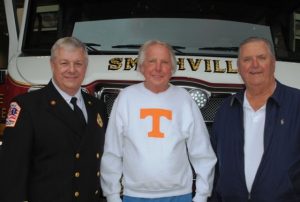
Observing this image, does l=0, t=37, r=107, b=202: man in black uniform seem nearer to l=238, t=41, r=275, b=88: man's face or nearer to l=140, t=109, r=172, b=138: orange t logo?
l=140, t=109, r=172, b=138: orange t logo

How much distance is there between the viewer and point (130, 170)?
3037 millimetres

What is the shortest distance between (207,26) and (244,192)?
72.5 inches

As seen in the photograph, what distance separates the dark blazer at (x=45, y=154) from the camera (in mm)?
Result: 2770

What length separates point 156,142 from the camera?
9.80 ft

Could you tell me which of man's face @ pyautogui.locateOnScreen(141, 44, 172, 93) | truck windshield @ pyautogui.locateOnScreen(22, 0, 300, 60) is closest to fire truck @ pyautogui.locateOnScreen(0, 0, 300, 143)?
truck windshield @ pyautogui.locateOnScreen(22, 0, 300, 60)

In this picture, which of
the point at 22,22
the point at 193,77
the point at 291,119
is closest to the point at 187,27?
the point at 193,77

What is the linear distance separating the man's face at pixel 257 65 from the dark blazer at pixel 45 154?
36.0 inches

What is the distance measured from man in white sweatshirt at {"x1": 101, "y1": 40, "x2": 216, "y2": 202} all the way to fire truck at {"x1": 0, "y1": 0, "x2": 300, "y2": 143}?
813 mm

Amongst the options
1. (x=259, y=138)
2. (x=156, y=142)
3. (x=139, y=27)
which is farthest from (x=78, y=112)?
(x=139, y=27)

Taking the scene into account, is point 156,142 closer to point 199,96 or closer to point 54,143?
point 54,143

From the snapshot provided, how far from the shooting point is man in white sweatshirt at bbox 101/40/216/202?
2.99 m

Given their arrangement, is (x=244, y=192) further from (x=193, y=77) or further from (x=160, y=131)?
(x=193, y=77)

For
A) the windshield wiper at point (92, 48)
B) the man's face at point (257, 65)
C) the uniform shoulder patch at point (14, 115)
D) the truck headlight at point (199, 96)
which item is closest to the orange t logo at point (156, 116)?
the man's face at point (257, 65)

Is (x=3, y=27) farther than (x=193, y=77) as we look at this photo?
Yes
